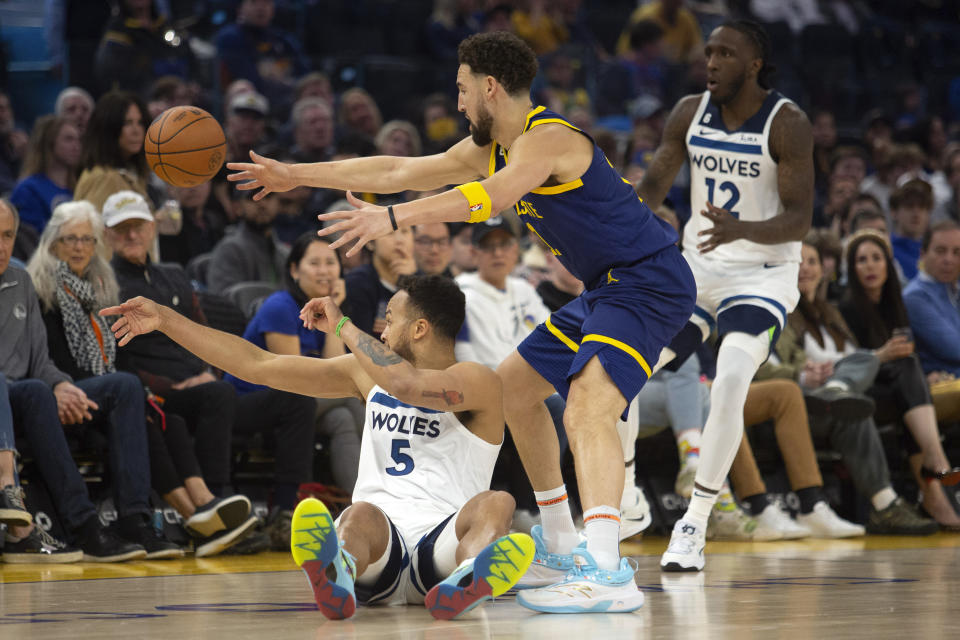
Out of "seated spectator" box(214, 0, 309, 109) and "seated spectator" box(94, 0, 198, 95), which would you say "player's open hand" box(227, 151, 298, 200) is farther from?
"seated spectator" box(214, 0, 309, 109)

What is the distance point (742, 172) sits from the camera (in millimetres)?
6023

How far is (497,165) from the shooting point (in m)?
4.76

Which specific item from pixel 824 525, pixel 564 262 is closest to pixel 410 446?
pixel 564 262

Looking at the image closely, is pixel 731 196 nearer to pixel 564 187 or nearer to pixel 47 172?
pixel 564 187

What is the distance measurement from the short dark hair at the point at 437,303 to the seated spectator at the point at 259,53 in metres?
7.24

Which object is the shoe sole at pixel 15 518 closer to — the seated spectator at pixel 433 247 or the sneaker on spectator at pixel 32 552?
the sneaker on spectator at pixel 32 552

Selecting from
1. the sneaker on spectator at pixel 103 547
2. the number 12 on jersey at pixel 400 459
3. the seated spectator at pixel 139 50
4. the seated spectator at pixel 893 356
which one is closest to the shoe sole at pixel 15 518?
the sneaker on spectator at pixel 103 547

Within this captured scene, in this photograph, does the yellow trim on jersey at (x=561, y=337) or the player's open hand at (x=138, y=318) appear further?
the yellow trim on jersey at (x=561, y=337)

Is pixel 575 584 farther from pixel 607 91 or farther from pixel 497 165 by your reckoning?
pixel 607 91

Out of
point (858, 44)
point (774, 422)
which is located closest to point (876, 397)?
point (774, 422)

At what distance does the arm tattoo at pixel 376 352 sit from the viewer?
4.18 metres

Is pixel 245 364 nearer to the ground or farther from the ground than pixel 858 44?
nearer to the ground

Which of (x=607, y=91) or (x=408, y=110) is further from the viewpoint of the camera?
(x=607, y=91)

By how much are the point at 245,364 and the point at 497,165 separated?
4.07 feet
